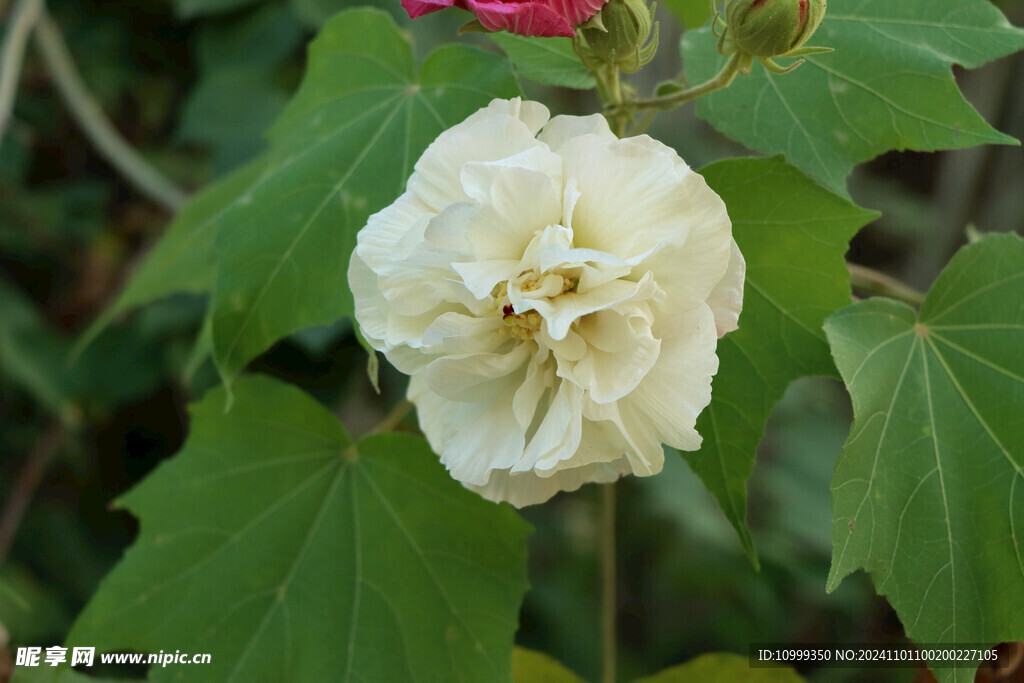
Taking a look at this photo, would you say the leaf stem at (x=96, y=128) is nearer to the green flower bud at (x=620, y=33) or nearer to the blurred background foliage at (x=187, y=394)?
the blurred background foliage at (x=187, y=394)

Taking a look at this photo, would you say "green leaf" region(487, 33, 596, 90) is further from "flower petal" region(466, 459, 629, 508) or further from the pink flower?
"flower petal" region(466, 459, 629, 508)

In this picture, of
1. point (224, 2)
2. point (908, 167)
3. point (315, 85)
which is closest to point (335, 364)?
point (315, 85)

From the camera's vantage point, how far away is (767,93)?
24.4 inches

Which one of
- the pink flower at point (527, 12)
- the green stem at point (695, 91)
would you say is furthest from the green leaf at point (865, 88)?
the pink flower at point (527, 12)

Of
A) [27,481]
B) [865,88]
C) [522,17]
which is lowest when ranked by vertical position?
[27,481]

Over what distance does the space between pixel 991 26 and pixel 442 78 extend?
0.41 metres

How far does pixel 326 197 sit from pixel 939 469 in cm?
51

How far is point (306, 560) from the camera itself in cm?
71

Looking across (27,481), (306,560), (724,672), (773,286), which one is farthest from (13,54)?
(724,672)

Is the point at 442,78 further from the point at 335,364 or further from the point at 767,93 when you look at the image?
the point at 335,364

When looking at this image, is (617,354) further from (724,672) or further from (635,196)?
(724,672)

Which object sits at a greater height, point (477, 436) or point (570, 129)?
point (570, 129)

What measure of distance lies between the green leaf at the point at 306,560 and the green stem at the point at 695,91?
12.7 inches

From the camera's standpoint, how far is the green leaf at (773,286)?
564 millimetres
